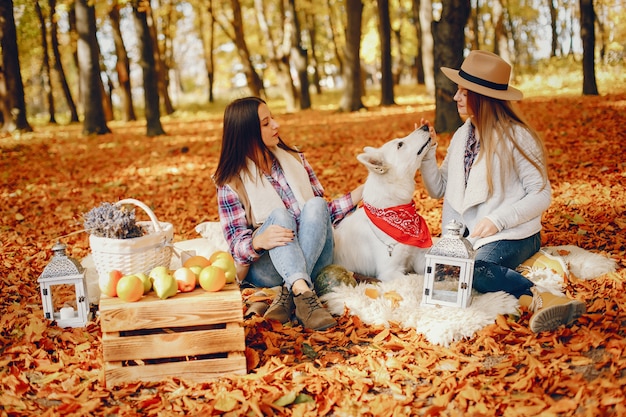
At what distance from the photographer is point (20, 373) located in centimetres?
311

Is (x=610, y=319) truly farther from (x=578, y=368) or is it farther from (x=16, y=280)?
(x=16, y=280)

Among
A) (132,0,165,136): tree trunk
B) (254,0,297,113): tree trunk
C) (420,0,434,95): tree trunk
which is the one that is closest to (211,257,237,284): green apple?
(132,0,165,136): tree trunk

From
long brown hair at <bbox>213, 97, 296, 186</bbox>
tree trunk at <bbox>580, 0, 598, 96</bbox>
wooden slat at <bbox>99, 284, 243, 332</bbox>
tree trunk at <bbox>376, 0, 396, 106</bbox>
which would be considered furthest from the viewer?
tree trunk at <bbox>376, 0, 396, 106</bbox>

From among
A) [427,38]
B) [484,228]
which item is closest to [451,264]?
[484,228]

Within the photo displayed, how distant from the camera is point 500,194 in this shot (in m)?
3.86

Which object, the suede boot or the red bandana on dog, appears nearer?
the suede boot

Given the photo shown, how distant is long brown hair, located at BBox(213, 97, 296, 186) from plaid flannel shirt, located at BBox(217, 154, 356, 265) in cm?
14

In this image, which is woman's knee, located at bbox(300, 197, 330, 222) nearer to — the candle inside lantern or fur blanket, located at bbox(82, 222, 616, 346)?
fur blanket, located at bbox(82, 222, 616, 346)

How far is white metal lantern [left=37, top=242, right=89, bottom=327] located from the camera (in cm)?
358

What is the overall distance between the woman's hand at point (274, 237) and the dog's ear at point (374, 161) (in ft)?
2.28

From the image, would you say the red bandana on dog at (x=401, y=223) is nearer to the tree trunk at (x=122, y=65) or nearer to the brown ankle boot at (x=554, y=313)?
the brown ankle boot at (x=554, y=313)

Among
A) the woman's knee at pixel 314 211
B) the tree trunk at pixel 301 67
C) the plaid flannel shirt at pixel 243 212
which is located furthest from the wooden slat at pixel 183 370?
the tree trunk at pixel 301 67

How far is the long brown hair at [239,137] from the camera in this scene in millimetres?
4066

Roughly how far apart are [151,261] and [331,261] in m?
1.33
